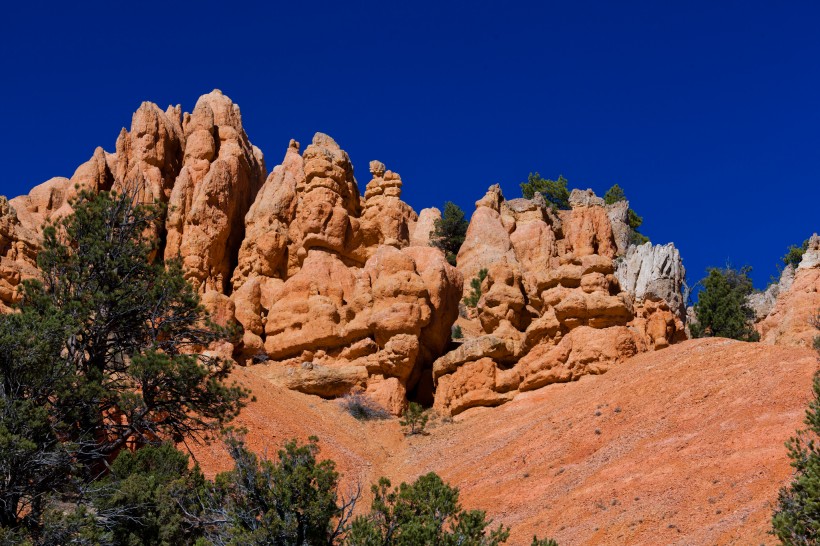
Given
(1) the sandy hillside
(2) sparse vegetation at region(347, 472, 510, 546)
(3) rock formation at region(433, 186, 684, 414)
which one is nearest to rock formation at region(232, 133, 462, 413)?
(3) rock formation at region(433, 186, 684, 414)

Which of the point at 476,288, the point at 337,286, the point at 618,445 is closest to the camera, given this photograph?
the point at 618,445

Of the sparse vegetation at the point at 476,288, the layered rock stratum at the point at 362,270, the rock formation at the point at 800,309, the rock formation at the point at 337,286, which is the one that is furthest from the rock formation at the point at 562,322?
the rock formation at the point at 800,309

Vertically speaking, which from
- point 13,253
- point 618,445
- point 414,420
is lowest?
point 618,445

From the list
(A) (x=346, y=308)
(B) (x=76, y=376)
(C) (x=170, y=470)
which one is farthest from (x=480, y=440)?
(B) (x=76, y=376)

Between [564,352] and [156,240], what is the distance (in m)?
18.3

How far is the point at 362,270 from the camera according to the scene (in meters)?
38.8

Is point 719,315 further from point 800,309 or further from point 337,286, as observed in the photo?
point 337,286

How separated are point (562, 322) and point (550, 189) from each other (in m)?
25.0

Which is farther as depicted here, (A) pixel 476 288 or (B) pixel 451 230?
(B) pixel 451 230

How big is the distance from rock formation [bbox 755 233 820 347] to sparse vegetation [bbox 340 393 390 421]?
1556 cm

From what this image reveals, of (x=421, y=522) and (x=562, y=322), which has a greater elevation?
(x=562, y=322)

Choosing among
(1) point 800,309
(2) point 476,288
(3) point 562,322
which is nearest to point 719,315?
(1) point 800,309

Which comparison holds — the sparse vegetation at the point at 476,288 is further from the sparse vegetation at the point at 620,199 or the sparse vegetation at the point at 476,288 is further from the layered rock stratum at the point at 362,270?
the sparse vegetation at the point at 620,199

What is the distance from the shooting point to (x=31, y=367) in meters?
15.6
